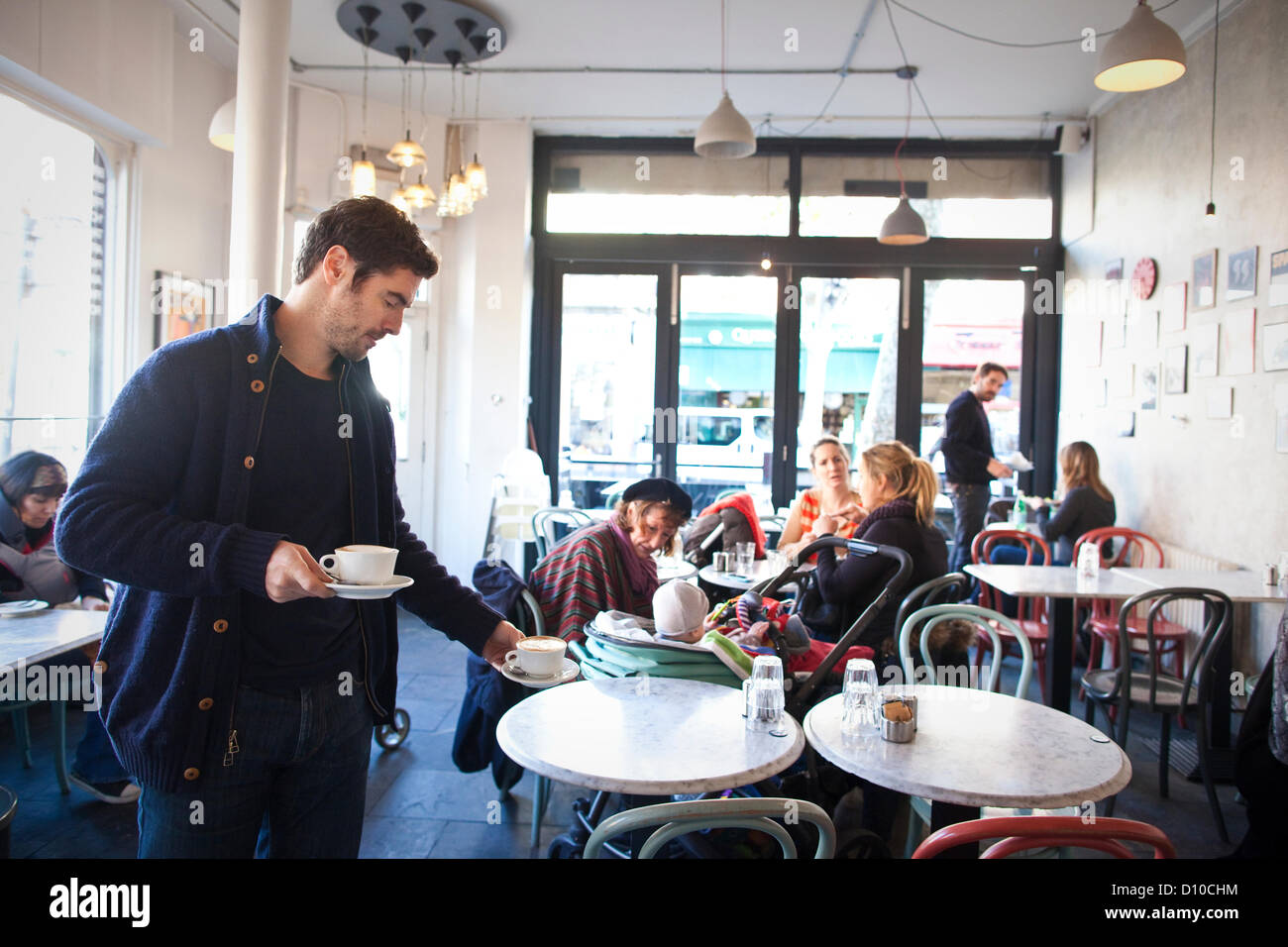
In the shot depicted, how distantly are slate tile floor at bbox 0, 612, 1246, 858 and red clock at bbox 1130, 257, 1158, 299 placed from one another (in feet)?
9.69

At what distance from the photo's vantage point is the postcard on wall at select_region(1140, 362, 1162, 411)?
5367mm

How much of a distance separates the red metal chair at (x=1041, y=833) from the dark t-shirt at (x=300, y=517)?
3.58 ft

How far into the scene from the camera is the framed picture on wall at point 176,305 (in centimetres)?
515

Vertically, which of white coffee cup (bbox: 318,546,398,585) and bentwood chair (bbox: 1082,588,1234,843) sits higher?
white coffee cup (bbox: 318,546,398,585)

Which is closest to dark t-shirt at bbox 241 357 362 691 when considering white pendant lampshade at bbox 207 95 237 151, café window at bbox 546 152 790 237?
white pendant lampshade at bbox 207 95 237 151

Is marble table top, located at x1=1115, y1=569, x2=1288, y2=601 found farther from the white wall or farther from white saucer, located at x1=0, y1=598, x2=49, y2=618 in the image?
Result: white saucer, located at x1=0, y1=598, x2=49, y2=618

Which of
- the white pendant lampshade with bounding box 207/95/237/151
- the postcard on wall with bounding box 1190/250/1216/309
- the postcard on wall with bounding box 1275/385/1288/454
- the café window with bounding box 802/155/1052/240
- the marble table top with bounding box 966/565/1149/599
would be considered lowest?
the marble table top with bounding box 966/565/1149/599

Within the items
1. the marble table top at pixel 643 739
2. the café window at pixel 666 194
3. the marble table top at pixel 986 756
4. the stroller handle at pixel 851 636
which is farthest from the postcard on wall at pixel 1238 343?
the marble table top at pixel 643 739

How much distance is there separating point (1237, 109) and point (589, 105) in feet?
14.0

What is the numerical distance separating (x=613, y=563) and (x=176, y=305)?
388 cm

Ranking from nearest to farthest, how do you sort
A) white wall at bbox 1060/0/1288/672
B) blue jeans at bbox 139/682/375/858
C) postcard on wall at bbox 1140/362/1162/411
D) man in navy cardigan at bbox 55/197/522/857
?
man in navy cardigan at bbox 55/197/522/857, blue jeans at bbox 139/682/375/858, white wall at bbox 1060/0/1288/672, postcard on wall at bbox 1140/362/1162/411

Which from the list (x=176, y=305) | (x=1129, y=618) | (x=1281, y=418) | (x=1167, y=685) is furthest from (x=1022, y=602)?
(x=176, y=305)

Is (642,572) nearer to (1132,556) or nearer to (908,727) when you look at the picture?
(908,727)

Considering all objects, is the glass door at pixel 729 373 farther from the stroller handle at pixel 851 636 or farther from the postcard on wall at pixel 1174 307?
the stroller handle at pixel 851 636
